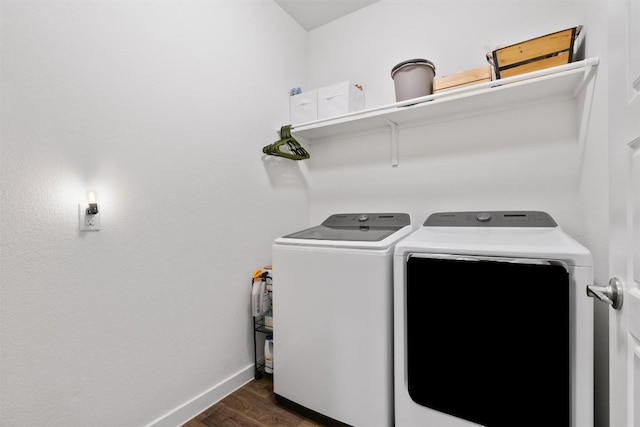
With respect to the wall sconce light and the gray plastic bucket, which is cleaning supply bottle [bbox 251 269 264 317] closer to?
the wall sconce light

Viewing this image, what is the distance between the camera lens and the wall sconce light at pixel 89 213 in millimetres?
1215

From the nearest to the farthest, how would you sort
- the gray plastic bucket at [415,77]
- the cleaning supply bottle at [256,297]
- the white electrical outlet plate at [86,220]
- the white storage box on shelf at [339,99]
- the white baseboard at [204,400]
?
the white electrical outlet plate at [86,220] → the white baseboard at [204,400] → the gray plastic bucket at [415,77] → the cleaning supply bottle at [256,297] → the white storage box on shelf at [339,99]

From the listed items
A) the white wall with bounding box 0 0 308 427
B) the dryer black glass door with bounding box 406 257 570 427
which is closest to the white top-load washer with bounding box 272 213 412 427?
the dryer black glass door with bounding box 406 257 570 427

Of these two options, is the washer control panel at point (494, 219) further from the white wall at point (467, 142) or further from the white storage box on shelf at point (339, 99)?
the white storage box on shelf at point (339, 99)

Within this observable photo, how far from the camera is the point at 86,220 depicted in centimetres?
122

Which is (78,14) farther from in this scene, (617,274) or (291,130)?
(617,274)

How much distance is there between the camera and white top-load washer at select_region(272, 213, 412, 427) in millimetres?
1399

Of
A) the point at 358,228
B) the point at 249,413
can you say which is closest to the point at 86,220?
the point at 249,413

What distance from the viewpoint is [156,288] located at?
1.48 m

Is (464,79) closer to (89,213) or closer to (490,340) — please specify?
(490,340)

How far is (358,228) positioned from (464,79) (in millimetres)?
1092

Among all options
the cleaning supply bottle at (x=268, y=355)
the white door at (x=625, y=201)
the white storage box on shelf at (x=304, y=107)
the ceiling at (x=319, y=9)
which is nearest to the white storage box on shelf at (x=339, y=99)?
the white storage box on shelf at (x=304, y=107)

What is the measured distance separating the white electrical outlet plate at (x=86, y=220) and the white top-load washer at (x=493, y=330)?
134 cm

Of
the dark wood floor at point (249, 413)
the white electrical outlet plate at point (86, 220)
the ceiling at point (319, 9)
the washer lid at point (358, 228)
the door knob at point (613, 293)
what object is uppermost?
the ceiling at point (319, 9)
